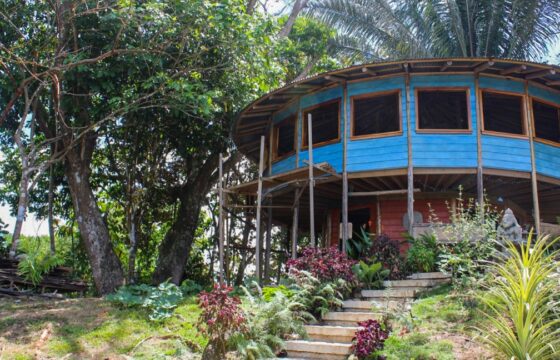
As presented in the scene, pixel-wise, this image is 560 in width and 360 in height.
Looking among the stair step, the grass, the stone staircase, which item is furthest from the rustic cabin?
the grass

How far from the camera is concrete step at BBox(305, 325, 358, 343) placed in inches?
355

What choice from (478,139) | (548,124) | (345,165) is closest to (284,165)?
(345,165)

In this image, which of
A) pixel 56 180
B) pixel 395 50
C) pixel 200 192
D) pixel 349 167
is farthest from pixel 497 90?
pixel 56 180

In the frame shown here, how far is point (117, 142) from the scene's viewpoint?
19.7m

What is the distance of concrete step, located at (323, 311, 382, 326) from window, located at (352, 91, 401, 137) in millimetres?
5852

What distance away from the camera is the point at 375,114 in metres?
15.6

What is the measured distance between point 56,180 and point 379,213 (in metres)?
10.9

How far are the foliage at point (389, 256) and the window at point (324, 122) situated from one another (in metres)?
3.64

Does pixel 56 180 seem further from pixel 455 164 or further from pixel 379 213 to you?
pixel 455 164

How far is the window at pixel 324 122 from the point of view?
15370 millimetres

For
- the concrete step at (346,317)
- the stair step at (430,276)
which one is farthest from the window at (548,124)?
the concrete step at (346,317)

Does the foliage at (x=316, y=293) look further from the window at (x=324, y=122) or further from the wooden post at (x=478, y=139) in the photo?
the window at (x=324, y=122)

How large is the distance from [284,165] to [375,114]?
2838 mm

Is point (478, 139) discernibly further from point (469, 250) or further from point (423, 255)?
point (469, 250)
